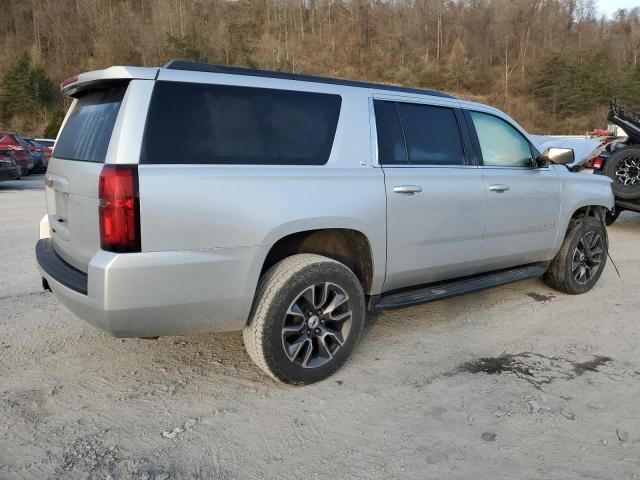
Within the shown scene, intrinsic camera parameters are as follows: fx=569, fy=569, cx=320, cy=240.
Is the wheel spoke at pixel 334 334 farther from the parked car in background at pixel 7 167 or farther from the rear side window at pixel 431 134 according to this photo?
the parked car in background at pixel 7 167

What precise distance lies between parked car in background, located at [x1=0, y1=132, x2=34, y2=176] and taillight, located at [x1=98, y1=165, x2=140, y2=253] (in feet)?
51.6

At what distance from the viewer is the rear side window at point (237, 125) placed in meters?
3.01

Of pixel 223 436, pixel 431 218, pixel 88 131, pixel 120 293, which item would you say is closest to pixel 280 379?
pixel 223 436

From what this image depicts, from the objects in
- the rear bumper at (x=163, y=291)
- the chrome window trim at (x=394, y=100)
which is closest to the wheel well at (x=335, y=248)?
the rear bumper at (x=163, y=291)

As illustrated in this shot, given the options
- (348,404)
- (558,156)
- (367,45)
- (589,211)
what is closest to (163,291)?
(348,404)

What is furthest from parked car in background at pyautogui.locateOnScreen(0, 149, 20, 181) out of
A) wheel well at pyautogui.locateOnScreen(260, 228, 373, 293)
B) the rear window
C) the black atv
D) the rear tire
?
the rear tire

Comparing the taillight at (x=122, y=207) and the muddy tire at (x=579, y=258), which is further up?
the taillight at (x=122, y=207)

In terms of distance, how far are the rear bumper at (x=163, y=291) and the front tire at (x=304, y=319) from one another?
0.47 feet

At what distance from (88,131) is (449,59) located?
8054 centimetres

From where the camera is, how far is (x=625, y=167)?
359 inches

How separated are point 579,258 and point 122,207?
446cm

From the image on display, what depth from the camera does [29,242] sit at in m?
7.55

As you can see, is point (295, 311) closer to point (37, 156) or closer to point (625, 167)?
point (625, 167)

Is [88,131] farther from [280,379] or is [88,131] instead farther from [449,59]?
[449,59]
